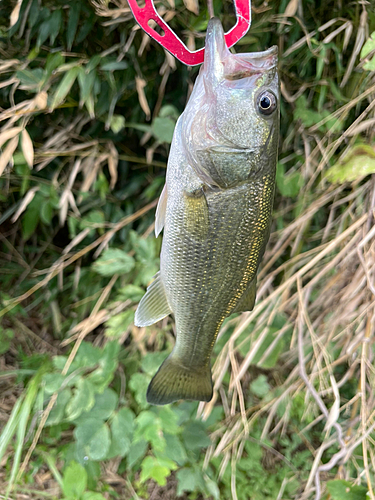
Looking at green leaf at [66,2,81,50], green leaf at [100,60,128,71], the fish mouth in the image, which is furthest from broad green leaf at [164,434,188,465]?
green leaf at [66,2,81,50]

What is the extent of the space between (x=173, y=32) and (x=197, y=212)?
1.21 ft

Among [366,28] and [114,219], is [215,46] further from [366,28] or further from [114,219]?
[114,219]

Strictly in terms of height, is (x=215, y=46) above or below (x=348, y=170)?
above

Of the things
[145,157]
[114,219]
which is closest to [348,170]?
[145,157]

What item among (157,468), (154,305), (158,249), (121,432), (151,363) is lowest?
(157,468)

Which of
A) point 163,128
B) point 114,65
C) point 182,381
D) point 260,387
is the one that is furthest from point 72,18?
point 260,387

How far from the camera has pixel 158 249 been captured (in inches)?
56.2

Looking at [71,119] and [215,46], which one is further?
[71,119]

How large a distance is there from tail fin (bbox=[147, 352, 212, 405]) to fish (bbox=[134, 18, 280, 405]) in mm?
37

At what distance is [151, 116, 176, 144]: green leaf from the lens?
47.8 inches

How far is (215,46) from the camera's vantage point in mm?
621

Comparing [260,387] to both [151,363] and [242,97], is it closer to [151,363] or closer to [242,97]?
[151,363]

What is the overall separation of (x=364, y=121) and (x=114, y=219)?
1187 millimetres

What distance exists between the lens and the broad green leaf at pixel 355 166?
3.47ft
